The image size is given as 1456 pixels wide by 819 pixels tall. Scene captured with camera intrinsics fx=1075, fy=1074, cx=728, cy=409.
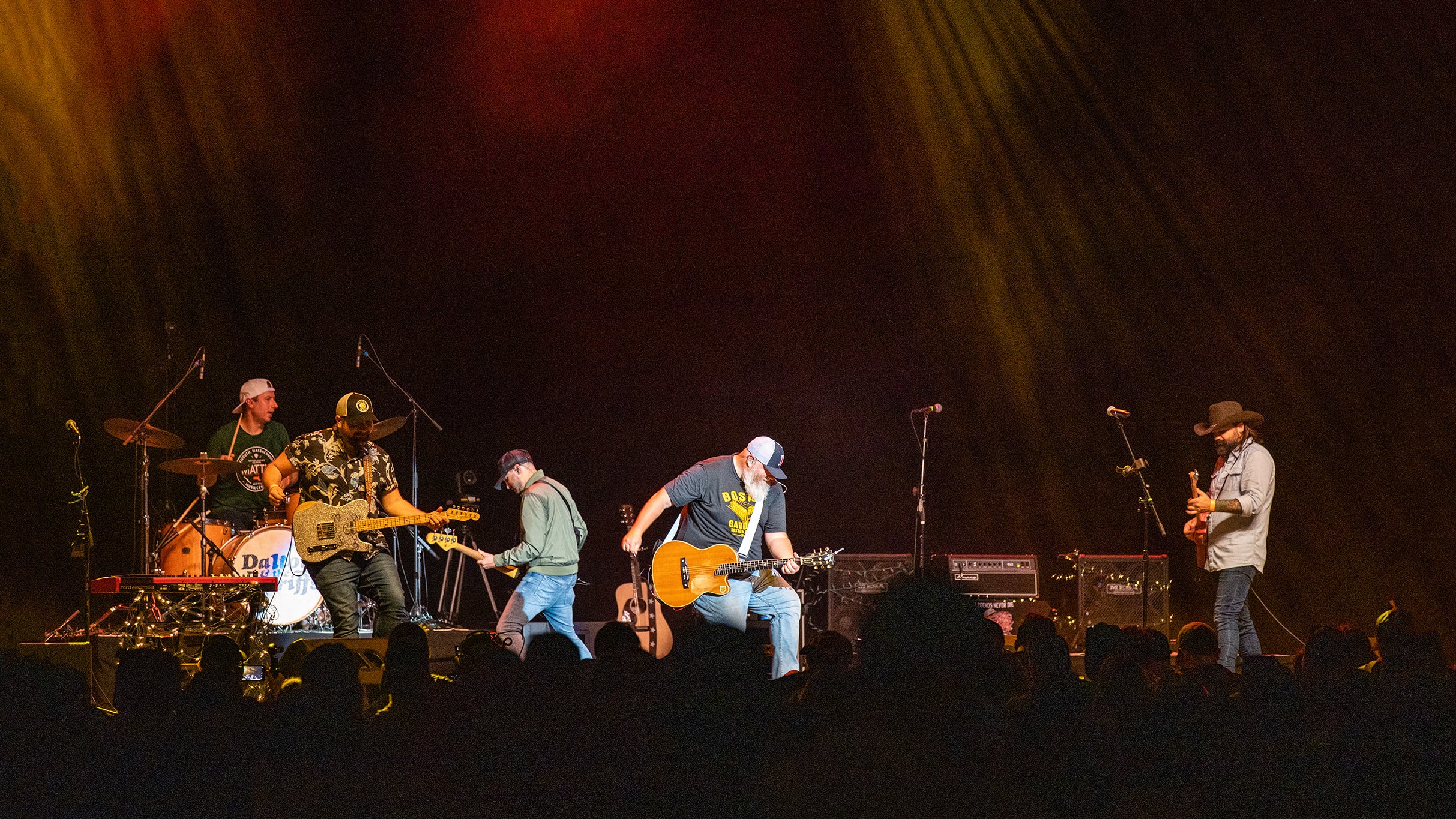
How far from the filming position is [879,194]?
10.2 metres

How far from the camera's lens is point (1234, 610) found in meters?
7.18

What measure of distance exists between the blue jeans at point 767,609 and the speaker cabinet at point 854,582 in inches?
82.5

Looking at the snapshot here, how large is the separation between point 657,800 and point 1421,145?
1005 cm

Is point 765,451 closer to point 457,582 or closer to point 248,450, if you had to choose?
point 457,582

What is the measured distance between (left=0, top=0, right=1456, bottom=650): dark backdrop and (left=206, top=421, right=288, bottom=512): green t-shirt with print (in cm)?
96

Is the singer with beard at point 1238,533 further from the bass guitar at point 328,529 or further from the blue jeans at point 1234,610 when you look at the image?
the bass guitar at point 328,529

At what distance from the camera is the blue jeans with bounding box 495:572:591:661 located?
23.5 feet

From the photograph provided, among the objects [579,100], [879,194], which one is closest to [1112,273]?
[879,194]

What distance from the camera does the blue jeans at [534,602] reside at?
7.18m

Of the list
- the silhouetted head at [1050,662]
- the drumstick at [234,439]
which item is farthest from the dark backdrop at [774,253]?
the silhouetted head at [1050,662]

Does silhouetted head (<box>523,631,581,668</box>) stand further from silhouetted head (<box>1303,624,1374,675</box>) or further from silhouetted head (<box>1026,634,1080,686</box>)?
silhouetted head (<box>1303,624,1374,675</box>)

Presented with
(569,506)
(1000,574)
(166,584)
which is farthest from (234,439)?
(1000,574)

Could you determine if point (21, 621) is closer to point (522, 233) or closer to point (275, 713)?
point (522, 233)

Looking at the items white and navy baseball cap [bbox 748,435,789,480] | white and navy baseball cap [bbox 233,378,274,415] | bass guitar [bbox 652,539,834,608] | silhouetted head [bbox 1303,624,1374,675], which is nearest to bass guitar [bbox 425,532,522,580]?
bass guitar [bbox 652,539,834,608]
